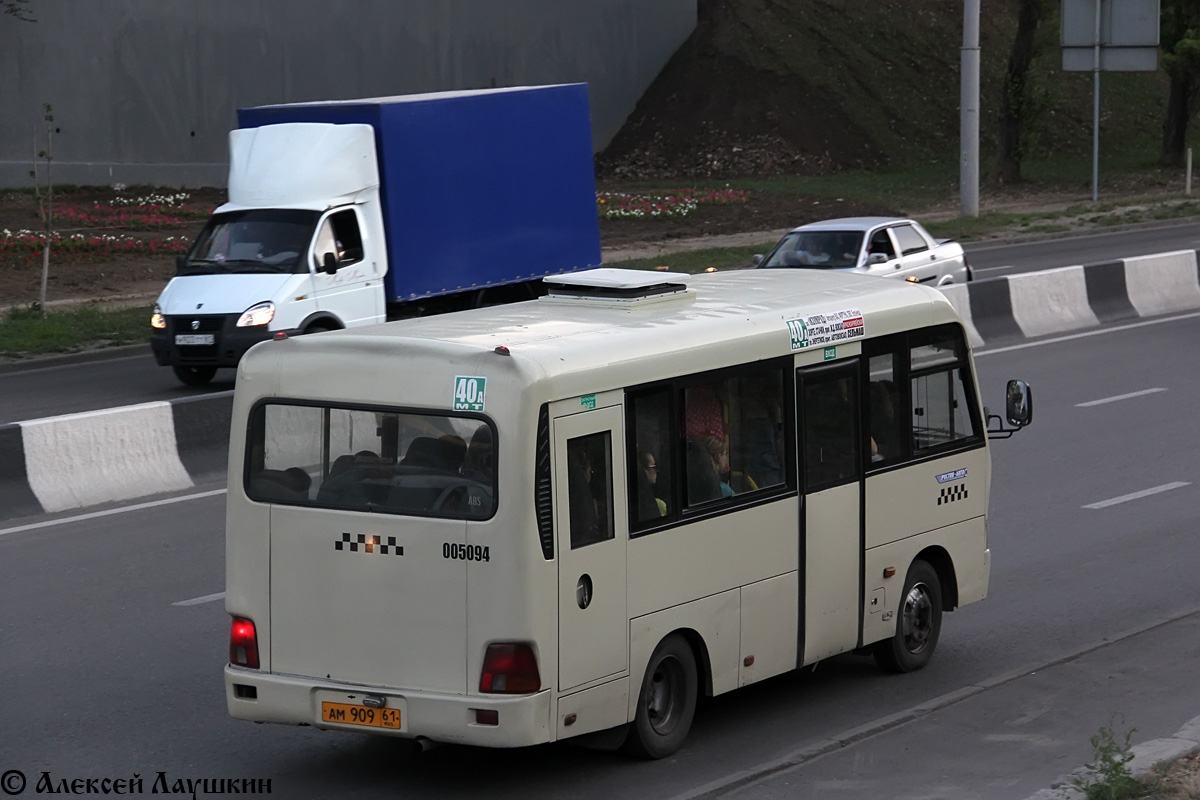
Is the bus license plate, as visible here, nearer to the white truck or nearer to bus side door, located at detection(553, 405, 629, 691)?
bus side door, located at detection(553, 405, 629, 691)

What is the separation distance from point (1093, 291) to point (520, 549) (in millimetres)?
18638

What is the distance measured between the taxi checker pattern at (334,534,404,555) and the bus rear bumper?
1.89ft

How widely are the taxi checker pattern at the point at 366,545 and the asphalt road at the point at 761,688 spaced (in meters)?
1.10

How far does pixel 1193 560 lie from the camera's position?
11430 millimetres

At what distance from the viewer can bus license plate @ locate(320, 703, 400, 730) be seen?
22.8ft

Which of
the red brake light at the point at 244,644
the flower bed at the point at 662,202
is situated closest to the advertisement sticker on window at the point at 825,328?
the red brake light at the point at 244,644

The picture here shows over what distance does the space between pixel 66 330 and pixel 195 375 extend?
5191 mm

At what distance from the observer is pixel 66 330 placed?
78.1ft

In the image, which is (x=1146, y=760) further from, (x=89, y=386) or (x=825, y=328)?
(x=89, y=386)

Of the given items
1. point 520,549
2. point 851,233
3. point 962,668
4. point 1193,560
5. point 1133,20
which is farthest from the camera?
point 1133,20

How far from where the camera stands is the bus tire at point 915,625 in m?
9.10

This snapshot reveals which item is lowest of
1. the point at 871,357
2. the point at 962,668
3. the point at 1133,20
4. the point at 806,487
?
the point at 962,668

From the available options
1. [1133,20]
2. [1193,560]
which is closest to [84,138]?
[1133,20]

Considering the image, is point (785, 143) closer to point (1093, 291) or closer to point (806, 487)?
point (1093, 291)
